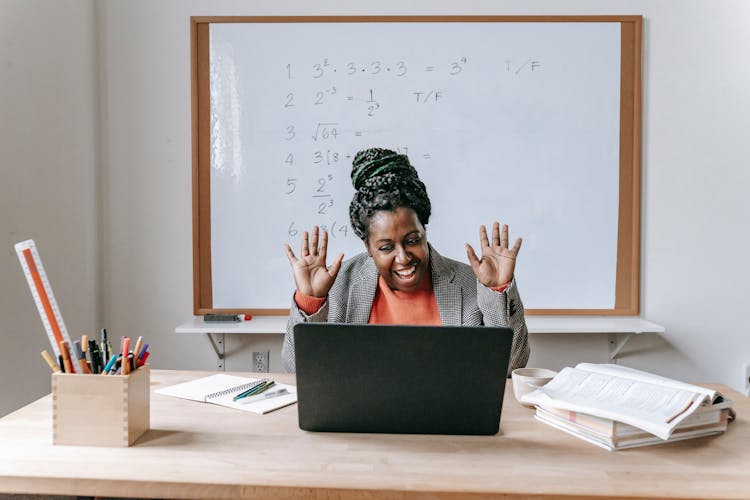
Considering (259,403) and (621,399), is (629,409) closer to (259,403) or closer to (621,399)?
(621,399)

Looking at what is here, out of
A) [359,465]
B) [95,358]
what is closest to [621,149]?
[359,465]

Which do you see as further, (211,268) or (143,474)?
(211,268)

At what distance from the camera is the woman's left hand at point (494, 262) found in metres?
1.66

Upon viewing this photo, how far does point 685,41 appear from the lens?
104 inches

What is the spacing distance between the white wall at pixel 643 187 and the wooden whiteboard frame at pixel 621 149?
0.16ft

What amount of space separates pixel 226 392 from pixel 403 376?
19.2 inches

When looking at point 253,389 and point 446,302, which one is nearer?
point 253,389

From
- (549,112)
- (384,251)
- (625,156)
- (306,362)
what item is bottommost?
(306,362)

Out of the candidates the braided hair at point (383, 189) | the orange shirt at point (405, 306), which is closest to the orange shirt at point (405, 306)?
the orange shirt at point (405, 306)

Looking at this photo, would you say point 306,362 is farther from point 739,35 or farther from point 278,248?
point 739,35

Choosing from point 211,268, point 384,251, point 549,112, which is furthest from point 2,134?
point 549,112

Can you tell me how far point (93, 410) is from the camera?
1003 mm

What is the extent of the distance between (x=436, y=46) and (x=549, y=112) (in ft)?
1.85

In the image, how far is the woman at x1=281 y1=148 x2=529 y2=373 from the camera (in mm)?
1665
